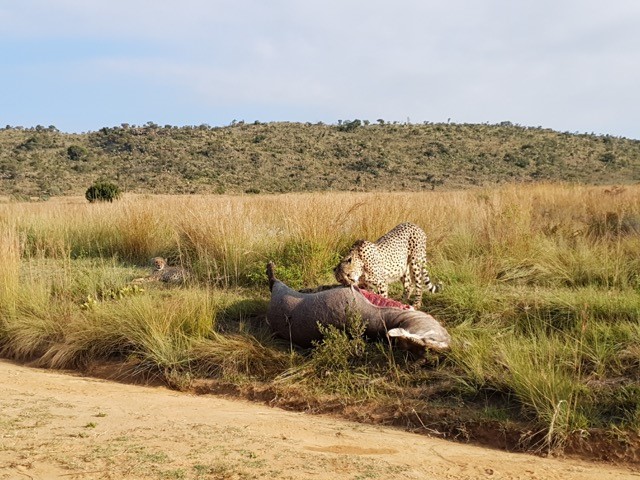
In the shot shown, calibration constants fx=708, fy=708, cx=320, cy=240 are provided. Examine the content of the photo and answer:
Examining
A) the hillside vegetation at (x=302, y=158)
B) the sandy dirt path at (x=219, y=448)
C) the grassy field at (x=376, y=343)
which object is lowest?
the sandy dirt path at (x=219, y=448)

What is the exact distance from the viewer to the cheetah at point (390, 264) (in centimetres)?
758

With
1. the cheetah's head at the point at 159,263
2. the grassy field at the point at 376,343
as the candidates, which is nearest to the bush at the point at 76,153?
the grassy field at the point at 376,343

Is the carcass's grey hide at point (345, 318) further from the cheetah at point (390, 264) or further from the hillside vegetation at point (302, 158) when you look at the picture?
the hillside vegetation at point (302, 158)

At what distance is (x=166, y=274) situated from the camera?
384 inches

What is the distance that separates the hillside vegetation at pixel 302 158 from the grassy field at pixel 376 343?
25.7 meters

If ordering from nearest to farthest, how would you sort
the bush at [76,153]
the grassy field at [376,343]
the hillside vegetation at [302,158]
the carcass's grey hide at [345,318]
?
the grassy field at [376,343] → the carcass's grey hide at [345,318] → the hillside vegetation at [302,158] → the bush at [76,153]

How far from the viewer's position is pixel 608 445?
16.1 feet

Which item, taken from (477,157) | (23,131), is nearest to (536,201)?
(477,157)

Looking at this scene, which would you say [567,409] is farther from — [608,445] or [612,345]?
[612,345]

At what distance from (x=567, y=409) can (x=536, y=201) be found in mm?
10794

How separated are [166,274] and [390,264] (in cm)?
341

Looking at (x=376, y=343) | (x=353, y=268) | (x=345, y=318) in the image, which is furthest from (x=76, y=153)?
(x=376, y=343)

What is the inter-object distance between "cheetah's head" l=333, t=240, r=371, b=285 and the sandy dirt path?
200 cm

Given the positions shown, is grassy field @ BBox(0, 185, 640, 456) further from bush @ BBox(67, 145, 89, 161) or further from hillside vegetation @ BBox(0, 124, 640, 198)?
bush @ BBox(67, 145, 89, 161)
